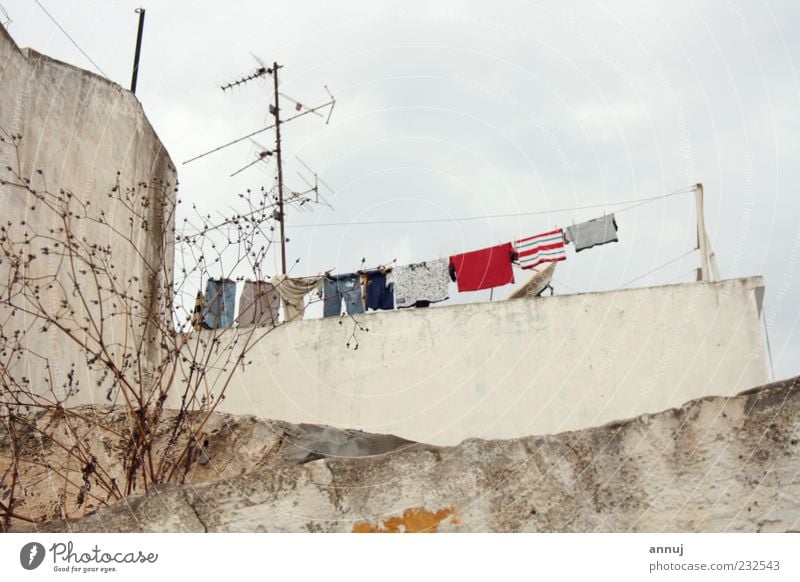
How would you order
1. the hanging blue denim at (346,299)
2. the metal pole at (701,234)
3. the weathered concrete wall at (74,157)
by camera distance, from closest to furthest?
the weathered concrete wall at (74,157) < the metal pole at (701,234) < the hanging blue denim at (346,299)

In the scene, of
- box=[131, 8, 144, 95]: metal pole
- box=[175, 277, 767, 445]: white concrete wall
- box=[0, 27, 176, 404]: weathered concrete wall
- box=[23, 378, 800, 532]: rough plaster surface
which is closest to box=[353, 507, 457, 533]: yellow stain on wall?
box=[23, 378, 800, 532]: rough plaster surface

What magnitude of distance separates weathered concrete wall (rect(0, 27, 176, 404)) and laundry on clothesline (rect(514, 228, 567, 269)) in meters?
5.02

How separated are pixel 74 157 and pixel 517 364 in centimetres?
601

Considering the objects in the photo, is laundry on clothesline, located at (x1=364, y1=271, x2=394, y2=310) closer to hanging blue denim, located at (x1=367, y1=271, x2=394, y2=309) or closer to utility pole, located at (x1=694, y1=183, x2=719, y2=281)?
hanging blue denim, located at (x1=367, y1=271, x2=394, y2=309)

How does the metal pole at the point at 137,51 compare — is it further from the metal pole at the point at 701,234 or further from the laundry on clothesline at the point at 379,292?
the metal pole at the point at 701,234

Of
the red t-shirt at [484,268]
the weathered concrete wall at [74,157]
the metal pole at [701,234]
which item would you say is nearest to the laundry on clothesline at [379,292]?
the red t-shirt at [484,268]

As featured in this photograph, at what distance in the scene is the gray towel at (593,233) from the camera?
13336mm

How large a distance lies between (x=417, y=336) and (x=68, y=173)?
5.09 metres

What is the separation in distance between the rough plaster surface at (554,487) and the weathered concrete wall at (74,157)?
173 inches

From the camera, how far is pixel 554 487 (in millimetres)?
3680
